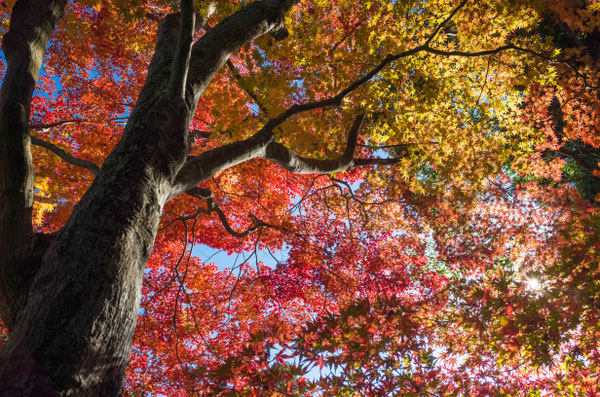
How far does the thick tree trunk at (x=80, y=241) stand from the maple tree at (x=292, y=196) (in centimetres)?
1

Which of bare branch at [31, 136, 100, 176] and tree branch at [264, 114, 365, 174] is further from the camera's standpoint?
tree branch at [264, 114, 365, 174]

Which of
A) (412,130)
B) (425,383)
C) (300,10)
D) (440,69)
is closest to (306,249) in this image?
(412,130)

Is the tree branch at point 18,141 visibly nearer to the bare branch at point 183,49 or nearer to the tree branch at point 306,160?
the bare branch at point 183,49

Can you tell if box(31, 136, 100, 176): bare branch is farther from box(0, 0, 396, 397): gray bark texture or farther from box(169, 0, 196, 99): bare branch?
box(169, 0, 196, 99): bare branch

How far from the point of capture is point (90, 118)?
858 cm

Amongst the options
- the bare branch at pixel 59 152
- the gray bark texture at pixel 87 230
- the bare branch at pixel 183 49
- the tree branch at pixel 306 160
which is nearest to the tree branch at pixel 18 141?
Result: the gray bark texture at pixel 87 230

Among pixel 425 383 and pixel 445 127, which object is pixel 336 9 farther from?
pixel 425 383

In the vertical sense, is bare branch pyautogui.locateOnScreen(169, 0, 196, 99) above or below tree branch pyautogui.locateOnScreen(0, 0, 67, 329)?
above

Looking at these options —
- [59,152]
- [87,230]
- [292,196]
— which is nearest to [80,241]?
[87,230]

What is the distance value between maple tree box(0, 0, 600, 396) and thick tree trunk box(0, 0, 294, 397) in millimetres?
11

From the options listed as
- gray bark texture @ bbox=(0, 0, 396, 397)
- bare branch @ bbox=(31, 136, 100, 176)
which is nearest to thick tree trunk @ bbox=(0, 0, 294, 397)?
gray bark texture @ bbox=(0, 0, 396, 397)

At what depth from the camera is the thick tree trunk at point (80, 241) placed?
1296 millimetres

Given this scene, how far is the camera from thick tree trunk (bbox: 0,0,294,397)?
130cm

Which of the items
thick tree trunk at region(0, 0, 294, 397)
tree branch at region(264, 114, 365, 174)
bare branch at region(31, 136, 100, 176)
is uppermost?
tree branch at region(264, 114, 365, 174)
